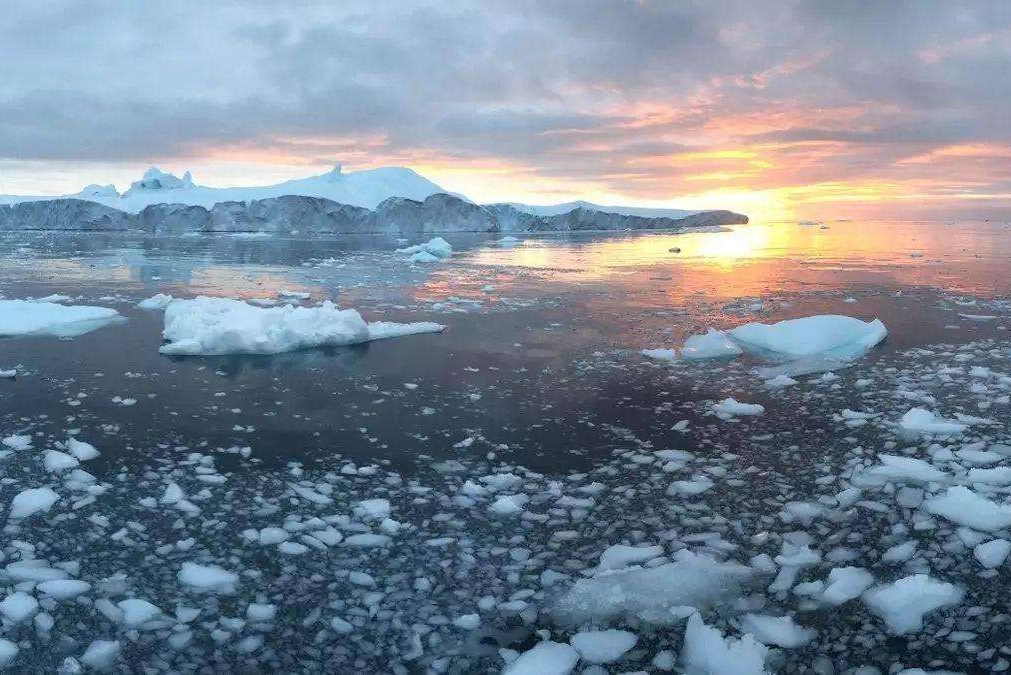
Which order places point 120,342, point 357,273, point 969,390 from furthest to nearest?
point 357,273 → point 120,342 → point 969,390

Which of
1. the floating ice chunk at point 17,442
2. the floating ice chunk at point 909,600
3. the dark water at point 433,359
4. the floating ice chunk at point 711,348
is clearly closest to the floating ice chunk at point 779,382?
the dark water at point 433,359

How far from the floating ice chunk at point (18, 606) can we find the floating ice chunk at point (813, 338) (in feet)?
23.8

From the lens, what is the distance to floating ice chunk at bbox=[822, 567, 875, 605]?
10.2 ft

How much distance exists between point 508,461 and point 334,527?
4.52 ft

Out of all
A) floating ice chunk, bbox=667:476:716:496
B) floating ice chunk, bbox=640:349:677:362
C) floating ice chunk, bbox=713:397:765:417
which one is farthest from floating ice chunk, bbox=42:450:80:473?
floating ice chunk, bbox=640:349:677:362

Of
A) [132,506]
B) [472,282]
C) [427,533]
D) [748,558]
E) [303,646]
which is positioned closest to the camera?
[303,646]

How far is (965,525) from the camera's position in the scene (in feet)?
12.5

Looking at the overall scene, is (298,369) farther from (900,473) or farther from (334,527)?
(900,473)

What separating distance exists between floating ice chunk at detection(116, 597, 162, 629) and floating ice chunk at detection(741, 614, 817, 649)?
2.48m

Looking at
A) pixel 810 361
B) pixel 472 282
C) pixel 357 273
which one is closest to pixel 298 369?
pixel 810 361

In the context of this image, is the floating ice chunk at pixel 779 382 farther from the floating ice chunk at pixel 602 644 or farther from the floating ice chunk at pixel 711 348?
the floating ice chunk at pixel 602 644

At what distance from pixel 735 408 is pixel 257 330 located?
5549 mm

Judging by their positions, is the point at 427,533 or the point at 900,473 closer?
the point at 427,533

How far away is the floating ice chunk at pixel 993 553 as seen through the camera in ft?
11.2
